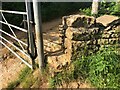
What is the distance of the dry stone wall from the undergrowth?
13cm

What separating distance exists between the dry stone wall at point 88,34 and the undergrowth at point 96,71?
0.13 m

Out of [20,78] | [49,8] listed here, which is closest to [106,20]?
[20,78]

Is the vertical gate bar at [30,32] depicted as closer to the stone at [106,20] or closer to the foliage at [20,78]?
the foliage at [20,78]

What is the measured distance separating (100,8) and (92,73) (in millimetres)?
A: 2398

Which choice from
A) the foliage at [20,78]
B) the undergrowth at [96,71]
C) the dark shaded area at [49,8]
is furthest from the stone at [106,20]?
the dark shaded area at [49,8]

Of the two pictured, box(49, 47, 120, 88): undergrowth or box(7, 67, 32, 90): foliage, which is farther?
box(7, 67, 32, 90): foliage

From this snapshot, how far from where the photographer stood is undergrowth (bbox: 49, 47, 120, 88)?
4477 millimetres

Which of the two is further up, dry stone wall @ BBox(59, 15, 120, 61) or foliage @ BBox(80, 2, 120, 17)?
foliage @ BBox(80, 2, 120, 17)

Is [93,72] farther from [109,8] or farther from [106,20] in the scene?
[109,8]

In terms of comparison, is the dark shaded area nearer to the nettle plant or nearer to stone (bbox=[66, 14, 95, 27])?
stone (bbox=[66, 14, 95, 27])

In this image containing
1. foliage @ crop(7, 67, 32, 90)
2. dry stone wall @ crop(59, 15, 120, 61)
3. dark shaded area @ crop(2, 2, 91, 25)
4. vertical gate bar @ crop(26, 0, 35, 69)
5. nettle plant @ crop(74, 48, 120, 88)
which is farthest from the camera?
dark shaded area @ crop(2, 2, 91, 25)

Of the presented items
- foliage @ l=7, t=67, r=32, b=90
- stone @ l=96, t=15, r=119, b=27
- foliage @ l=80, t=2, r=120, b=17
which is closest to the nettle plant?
stone @ l=96, t=15, r=119, b=27

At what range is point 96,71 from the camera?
457cm

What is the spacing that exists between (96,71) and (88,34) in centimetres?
71
